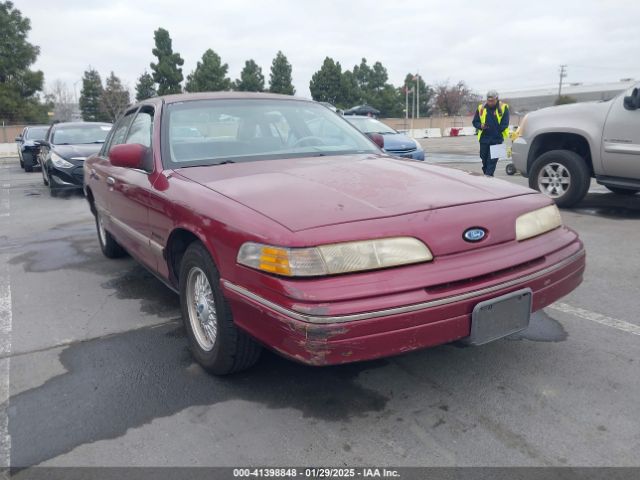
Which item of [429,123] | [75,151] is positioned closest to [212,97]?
Answer: [75,151]

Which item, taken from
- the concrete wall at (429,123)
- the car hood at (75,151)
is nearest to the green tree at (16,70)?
the concrete wall at (429,123)

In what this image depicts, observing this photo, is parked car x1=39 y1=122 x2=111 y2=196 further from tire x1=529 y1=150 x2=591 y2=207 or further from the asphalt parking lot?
tire x1=529 y1=150 x2=591 y2=207

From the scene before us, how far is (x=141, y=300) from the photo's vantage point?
4.22 meters

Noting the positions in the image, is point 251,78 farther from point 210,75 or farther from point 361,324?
point 361,324

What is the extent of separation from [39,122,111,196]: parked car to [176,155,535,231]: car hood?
8.39 meters

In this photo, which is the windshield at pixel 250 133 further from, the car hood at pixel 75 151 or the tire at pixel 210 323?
the car hood at pixel 75 151

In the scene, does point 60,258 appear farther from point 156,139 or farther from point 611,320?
point 611,320

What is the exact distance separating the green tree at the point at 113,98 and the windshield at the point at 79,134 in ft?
141

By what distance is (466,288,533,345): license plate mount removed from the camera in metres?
2.32

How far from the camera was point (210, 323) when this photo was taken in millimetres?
2896

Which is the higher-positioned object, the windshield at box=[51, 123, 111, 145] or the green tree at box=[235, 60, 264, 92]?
the green tree at box=[235, 60, 264, 92]

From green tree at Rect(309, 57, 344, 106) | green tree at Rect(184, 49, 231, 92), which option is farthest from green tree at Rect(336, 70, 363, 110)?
green tree at Rect(184, 49, 231, 92)

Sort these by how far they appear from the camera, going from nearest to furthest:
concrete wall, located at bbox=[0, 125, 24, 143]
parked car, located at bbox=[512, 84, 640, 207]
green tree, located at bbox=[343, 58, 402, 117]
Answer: parked car, located at bbox=[512, 84, 640, 207]
concrete wall, located at bbox=[0, 125, 24, 143]
green tree, located at bbox=[343, 58, 402, 117]

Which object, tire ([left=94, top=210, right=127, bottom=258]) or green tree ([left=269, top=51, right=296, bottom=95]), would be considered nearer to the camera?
tire ([left=94, top=210, right=127, bottom=258])
